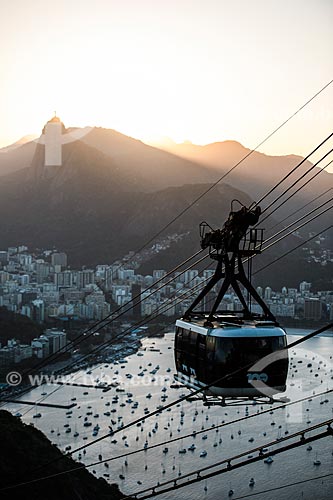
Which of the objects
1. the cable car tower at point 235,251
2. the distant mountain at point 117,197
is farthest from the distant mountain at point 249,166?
the cable car tower at point 235,251

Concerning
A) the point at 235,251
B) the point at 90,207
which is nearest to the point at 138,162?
the point at 90,207

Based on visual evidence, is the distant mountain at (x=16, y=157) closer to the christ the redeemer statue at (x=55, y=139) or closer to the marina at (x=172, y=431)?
the christ the redeemer statue at (x=55, y=139)

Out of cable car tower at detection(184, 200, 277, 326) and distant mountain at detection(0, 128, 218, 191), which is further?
distant mountain at detection(0, 128, 218, 191)

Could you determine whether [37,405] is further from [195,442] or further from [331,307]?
[331,307]

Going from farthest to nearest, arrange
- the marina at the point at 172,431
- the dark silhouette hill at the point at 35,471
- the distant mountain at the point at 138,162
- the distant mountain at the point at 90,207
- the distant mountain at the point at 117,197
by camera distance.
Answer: the distant mountain at the point at 138,162, the distant mountain at the point at 90,207, the distant mountain at the point at 117,197, the marina at the point at 172,431, the dark silhouette hill at the point at 35,471

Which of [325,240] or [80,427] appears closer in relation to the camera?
[80,427]

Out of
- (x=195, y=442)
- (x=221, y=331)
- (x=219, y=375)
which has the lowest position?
(x=195, y=442)

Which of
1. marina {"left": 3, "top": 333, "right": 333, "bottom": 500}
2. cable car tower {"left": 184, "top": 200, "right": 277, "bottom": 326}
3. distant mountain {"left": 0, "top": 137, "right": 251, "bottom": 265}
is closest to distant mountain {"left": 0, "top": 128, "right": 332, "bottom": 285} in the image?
distant mountain {"left": 0, "top": 137, "right": 251, "bottom": 265}

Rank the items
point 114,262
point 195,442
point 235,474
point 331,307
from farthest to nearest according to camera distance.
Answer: point 114,262, point 331,307, point 195,442, point 235,474

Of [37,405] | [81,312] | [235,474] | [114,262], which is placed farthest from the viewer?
[114,262]

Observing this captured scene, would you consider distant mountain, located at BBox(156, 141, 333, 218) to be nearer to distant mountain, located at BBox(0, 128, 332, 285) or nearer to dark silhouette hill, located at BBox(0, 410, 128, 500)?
distant mountain, located at BBox(0, 128, 332, 285)

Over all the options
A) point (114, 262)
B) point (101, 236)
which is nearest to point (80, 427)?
point (114, 262)
